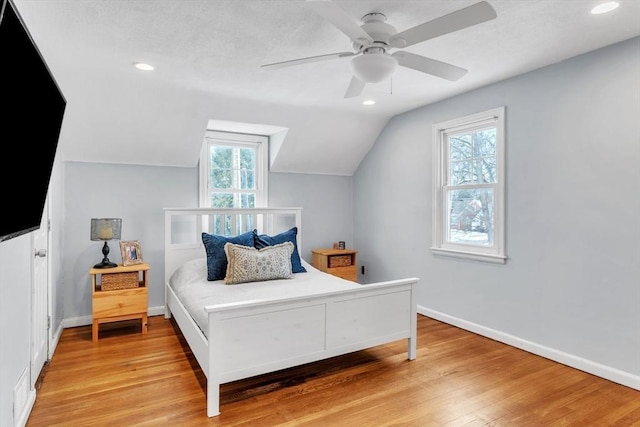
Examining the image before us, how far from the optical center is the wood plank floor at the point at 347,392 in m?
2.19

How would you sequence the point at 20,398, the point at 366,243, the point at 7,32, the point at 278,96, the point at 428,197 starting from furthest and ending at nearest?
the point at 366,243, the point at 428,197, the point at 278,96, the point at 20,398, the point at 7,32

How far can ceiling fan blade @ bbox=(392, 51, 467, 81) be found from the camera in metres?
2.13

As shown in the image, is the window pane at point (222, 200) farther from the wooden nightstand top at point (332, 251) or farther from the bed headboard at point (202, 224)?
the wooden nightstand top at point (332, 251)

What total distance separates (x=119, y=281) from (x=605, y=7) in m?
4.18

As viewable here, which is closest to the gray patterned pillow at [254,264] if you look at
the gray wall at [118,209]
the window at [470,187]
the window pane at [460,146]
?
the gray wall at [118,209]

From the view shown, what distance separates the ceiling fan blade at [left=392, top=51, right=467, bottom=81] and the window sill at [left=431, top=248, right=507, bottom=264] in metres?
1.83

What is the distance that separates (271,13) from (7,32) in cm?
136

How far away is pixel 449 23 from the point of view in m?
1.77

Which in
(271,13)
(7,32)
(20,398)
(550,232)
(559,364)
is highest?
(271,13)

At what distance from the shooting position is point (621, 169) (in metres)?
2.64

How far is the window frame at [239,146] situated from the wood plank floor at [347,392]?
192 cm

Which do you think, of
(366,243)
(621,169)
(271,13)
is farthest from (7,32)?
(366,243)

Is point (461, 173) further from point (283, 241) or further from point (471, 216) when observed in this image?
point (283, 241)

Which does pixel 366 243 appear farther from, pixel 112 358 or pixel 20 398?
pixel 20 398
